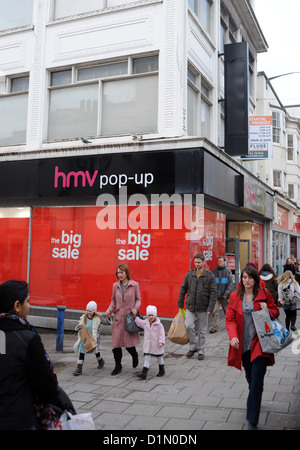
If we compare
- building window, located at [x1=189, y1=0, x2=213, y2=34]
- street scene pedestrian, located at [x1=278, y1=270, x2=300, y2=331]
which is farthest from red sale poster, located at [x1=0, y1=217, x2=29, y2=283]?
building window, located at [x1=189, y1=0, x2=213, y2=34]

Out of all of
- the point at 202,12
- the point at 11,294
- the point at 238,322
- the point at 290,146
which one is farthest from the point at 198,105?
the point at 290,146

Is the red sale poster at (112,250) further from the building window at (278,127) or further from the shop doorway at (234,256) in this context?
the building window at (278,127)

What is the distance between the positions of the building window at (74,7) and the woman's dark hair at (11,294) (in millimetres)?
10801

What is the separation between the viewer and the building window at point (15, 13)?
12.9m

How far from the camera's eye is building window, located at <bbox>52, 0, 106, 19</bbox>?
38.5ft

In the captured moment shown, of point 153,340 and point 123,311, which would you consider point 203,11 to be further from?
point 153,340

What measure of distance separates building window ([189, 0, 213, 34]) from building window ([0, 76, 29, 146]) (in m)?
5.41

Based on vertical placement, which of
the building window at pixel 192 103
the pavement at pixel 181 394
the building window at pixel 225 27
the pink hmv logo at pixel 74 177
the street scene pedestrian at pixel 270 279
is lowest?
the pavement at pixel 181 394

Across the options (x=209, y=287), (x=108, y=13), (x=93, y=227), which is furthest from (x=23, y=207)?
(x=209, y=287)

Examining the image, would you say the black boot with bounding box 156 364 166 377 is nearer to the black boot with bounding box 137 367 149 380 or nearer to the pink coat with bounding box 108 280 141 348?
the black boot with bounding box 137 367 149 380

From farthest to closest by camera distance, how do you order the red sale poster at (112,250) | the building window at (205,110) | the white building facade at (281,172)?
the white building facade at (281,172) → the building window at (205,110) → the red sale poster at (112,250)

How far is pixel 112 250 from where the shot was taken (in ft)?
36.2

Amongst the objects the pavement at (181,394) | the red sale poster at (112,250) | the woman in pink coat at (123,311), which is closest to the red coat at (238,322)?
the pavement at (181,394)

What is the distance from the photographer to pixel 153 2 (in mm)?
10820
